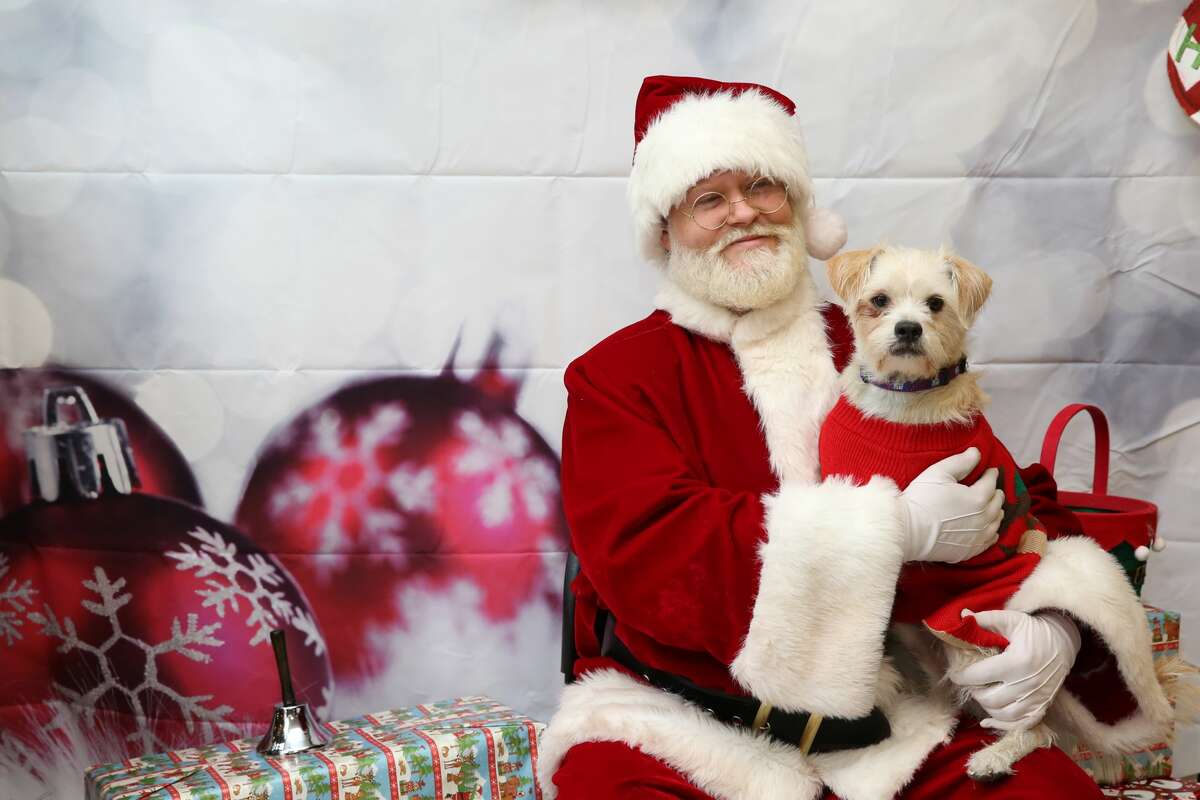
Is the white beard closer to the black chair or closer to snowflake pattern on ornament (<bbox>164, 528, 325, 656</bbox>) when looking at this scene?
the black chair

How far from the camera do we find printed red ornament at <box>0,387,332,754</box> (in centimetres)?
246

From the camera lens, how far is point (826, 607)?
1557mm

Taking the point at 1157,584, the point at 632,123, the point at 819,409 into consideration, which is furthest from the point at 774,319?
the point at 1157,584

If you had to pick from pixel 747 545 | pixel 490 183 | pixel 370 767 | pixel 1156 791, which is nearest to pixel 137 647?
pixel 370 767

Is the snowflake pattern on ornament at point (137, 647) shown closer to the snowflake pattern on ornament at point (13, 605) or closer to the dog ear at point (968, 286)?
the snowflake pattern on ornament at point (13, 605)

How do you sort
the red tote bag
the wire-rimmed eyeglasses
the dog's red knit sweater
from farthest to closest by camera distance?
1. the red tote bag
2. the wire-rimmed eyeglasses
3. the dog's red knit sweater

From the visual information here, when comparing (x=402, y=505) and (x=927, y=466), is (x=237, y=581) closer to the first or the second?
(x=402, y=505)

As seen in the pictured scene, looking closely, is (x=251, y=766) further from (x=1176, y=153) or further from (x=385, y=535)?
(x=1176, y=153)

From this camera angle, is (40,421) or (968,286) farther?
(40,421)

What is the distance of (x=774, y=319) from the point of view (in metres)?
1.86

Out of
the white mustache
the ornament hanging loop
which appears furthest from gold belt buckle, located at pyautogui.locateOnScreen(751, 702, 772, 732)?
the ornament hanging loop

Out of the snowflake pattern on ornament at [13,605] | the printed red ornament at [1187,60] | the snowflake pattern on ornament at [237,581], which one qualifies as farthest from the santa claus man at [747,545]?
the snowflake pattern on ornament at [13,605]

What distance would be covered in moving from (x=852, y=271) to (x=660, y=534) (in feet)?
1.69

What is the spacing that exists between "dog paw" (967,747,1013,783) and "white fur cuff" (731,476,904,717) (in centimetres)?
18
